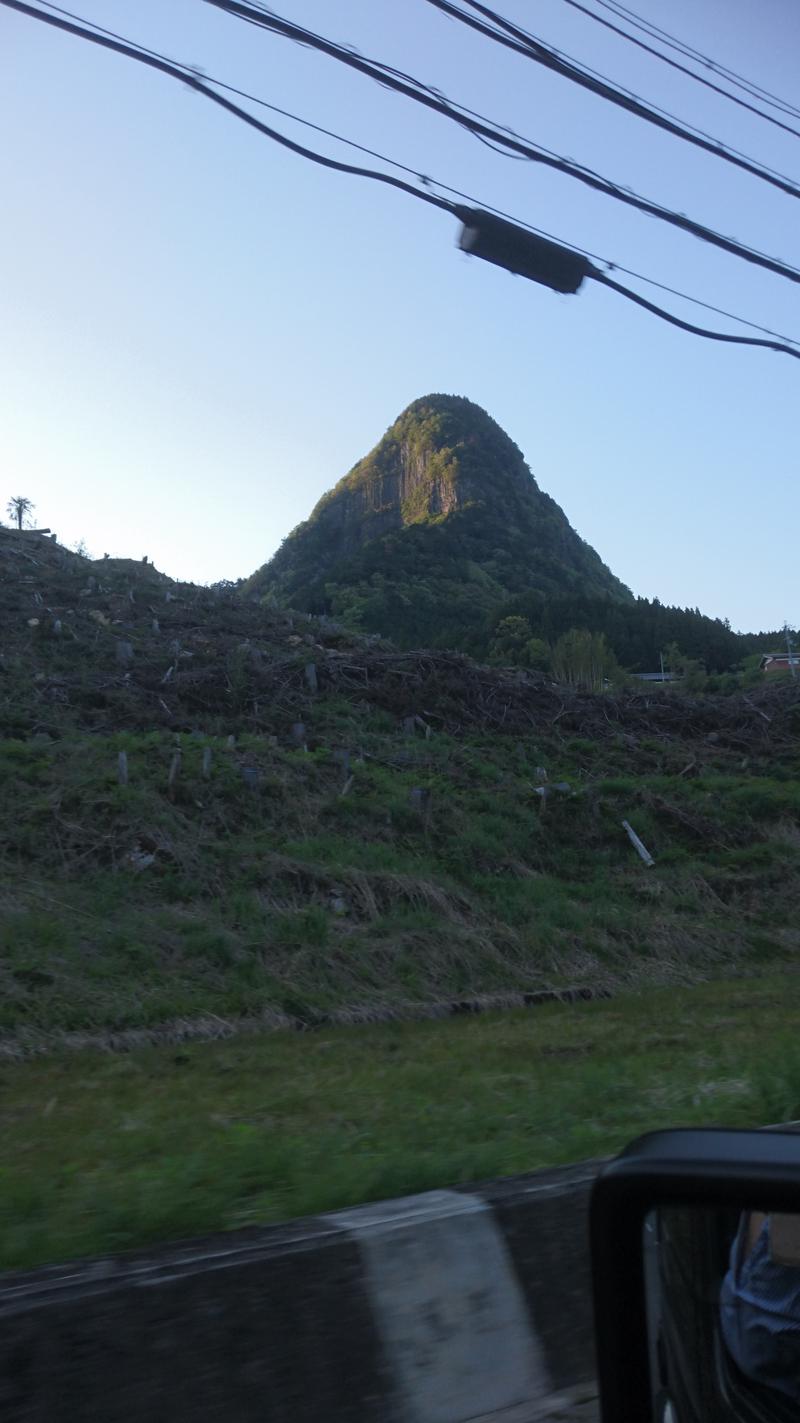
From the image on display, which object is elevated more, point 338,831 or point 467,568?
point 467,568

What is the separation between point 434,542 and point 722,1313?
8511 centimetres

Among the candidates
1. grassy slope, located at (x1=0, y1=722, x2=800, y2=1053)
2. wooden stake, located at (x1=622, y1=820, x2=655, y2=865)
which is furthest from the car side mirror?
wooden stake, located at (x1=622, y1=820, x2=655, y2=865)

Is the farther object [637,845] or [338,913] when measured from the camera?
[637,845]

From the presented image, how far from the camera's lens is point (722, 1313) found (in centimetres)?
170

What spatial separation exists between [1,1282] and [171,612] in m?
26.8

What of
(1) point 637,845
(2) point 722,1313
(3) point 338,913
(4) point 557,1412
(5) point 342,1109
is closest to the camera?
(2) point 722,1313

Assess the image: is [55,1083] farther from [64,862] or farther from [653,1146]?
[653,1146]

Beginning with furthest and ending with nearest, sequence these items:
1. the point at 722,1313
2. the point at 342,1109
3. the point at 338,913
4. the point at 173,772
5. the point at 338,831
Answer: the point at 338,831
the point at 173,772
the point at 338,913
the point at 342,1109
the point at 722,1313

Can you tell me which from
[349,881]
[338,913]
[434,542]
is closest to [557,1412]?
[338,913]

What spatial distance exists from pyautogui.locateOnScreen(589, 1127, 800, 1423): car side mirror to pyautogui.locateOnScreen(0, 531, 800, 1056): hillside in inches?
395

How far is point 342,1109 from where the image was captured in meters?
6.69

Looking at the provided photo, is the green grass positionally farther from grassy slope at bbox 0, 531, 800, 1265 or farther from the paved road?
the paved road

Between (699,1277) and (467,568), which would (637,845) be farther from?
(467,568)

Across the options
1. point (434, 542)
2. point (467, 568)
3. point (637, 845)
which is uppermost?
point (434, 542)
